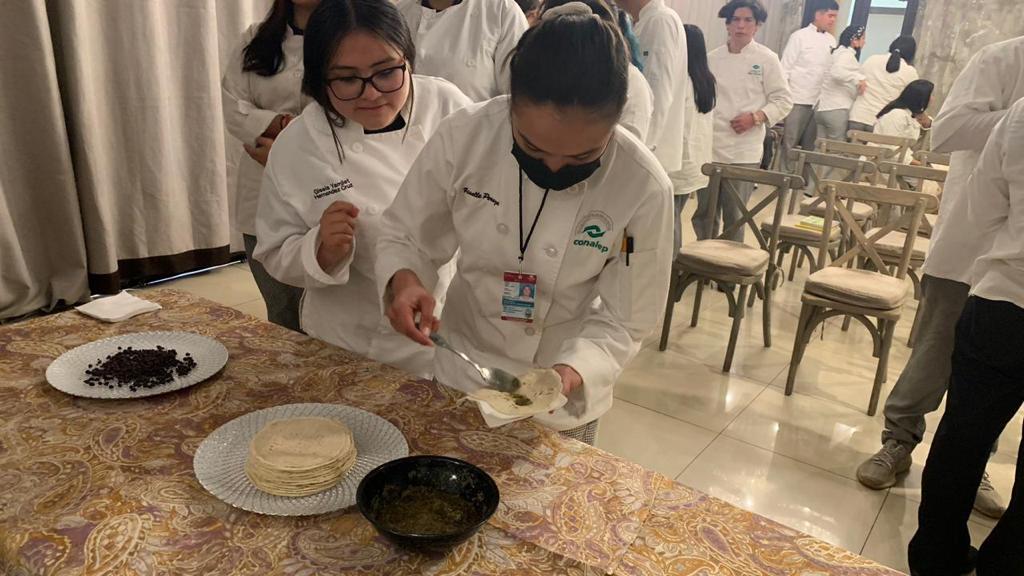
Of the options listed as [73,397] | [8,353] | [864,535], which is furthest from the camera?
[864,535]

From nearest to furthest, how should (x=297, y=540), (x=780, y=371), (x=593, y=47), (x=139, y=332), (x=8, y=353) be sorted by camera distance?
(x=297, y=540) < (x=593, y=47) < (x=8, y=353) < (x=139, y=332) < (x=780, y=371)

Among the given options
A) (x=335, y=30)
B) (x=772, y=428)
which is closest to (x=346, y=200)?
(x=335, y=30)

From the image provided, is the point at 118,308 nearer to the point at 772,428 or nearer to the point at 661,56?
the point at 772,428

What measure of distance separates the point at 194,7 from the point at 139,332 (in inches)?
102

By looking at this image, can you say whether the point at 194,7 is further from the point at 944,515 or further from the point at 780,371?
the point at 944,515

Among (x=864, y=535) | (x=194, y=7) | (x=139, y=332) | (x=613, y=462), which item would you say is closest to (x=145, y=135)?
(x=194, y=7)

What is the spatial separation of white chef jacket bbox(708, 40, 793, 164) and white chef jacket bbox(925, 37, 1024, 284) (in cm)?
218

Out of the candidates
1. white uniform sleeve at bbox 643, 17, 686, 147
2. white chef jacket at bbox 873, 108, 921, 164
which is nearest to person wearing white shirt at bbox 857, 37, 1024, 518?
white uniform sleeve at bbox 643, 17, 686, 147

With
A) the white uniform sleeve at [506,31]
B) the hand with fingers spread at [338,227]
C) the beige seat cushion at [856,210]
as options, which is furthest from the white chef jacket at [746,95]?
the hand with fingers spread at [338,227]

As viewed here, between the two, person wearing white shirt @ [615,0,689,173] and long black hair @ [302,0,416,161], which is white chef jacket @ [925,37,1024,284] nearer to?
person wearing white shirt @ [615,0,689,173]

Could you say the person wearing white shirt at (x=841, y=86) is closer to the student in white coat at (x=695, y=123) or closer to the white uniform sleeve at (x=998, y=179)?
the student in white coat at (x=695, y=123)

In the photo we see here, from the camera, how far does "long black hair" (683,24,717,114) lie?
3.64 m

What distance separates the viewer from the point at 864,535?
2.08m

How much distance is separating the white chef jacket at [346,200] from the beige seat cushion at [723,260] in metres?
2.03
